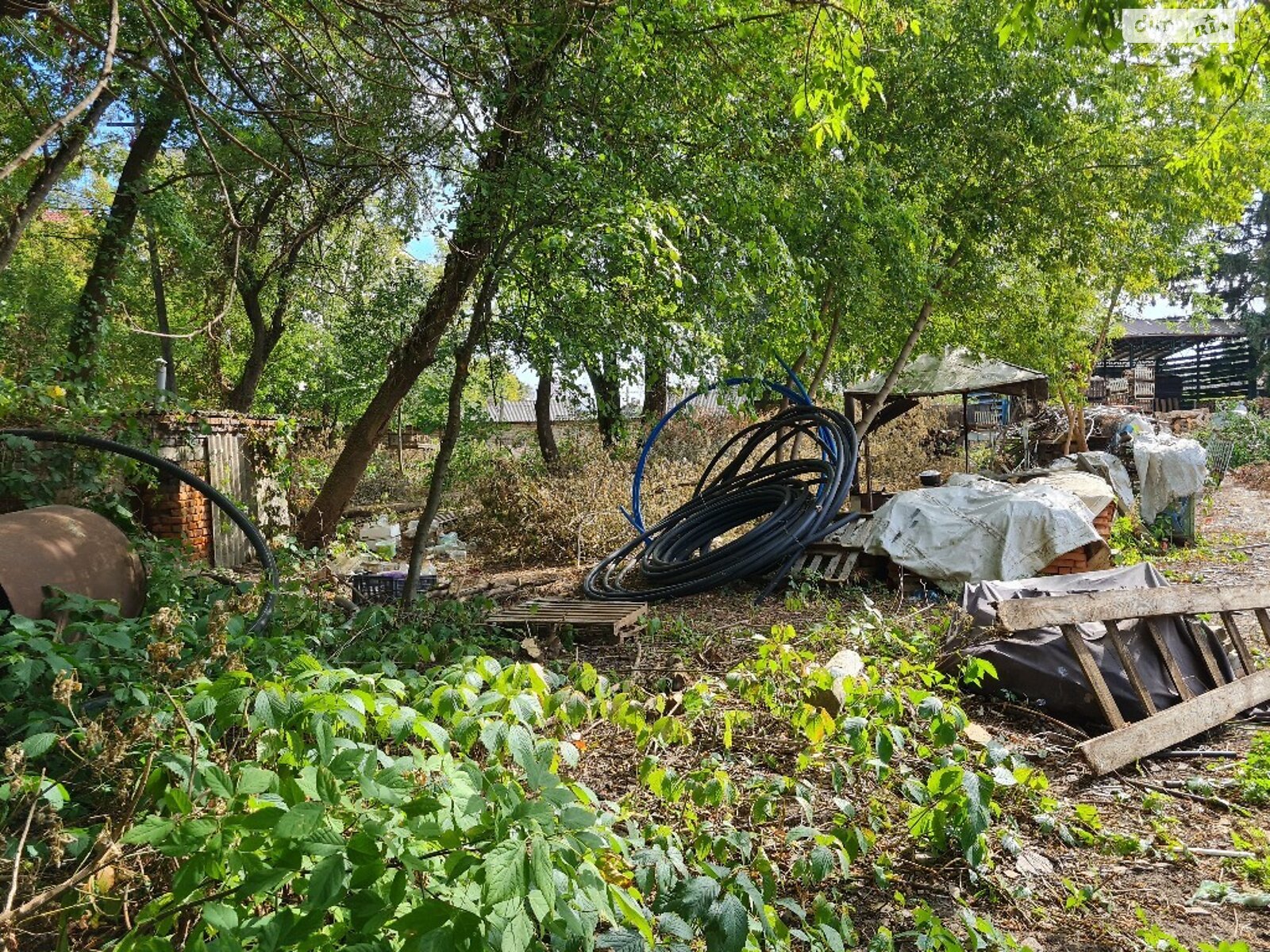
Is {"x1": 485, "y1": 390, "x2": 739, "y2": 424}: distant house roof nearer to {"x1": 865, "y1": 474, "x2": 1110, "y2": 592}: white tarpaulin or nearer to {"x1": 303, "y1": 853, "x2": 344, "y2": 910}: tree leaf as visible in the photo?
{"x1": 865, "y1": 474, "x2": 1110, "y2": 592}: white tarpaulin

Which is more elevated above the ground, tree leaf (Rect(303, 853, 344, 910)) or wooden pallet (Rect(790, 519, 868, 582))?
tree leaf (Rect(303, 853, 344, 910))

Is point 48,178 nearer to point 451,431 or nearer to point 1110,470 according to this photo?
point 451,431

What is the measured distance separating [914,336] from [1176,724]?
7.96m

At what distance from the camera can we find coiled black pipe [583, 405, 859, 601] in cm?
798

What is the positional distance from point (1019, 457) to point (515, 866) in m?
16.8

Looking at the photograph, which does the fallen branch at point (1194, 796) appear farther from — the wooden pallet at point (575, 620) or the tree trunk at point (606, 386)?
the tree trunk at point (606, 386)

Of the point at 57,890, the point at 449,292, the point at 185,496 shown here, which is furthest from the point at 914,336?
the point at 57,890

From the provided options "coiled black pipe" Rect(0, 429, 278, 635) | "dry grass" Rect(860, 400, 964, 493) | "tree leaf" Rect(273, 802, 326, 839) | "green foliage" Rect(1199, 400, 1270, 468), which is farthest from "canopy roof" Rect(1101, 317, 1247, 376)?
"tree leaf" Rect(273, 802, 326, 839)

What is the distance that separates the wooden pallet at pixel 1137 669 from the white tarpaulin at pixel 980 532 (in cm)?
262

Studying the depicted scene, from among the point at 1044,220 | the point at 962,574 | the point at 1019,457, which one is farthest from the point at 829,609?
the point at 1019,457

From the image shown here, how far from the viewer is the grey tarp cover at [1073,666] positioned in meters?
4.43

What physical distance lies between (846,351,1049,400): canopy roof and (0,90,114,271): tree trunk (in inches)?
398

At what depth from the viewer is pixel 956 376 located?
1378cm

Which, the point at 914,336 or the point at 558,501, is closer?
the point at 558,501
